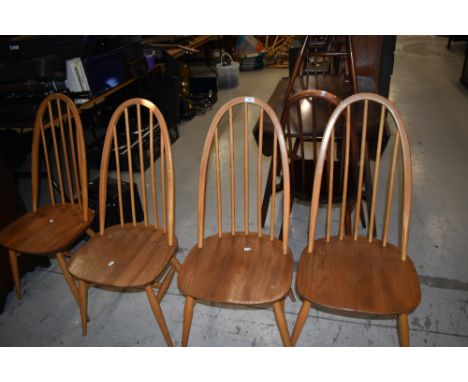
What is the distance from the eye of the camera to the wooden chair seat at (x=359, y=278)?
1079 mm

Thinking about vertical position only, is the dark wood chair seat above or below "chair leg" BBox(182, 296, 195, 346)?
above

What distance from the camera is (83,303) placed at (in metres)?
1.47

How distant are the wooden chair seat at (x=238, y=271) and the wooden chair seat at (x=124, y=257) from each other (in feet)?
0.42

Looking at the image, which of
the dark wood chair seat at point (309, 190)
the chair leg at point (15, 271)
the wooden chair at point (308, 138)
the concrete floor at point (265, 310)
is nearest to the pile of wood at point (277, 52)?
the concrete floor at point (265, 310)

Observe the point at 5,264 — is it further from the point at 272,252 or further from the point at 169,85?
the point at 169,85

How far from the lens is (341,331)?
4.94 ft

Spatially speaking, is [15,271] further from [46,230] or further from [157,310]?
[157,310]

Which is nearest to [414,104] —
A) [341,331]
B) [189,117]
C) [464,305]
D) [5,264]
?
[189,117]

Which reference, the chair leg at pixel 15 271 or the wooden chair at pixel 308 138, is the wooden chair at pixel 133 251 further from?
the wooden chair at pixel 308 138

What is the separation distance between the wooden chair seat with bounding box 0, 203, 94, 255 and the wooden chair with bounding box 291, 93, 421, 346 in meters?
0.98

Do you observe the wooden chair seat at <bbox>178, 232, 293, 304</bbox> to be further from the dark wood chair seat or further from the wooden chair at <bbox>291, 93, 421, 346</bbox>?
the dark wood chair seat

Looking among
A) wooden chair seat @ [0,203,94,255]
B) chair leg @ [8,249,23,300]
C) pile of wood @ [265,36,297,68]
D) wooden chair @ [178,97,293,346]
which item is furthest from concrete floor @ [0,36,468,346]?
pile of wood @ [265,36,297,68]

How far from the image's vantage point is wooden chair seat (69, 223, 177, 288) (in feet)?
4.08

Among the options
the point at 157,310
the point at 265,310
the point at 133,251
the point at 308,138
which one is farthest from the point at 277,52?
the point at 157,310
